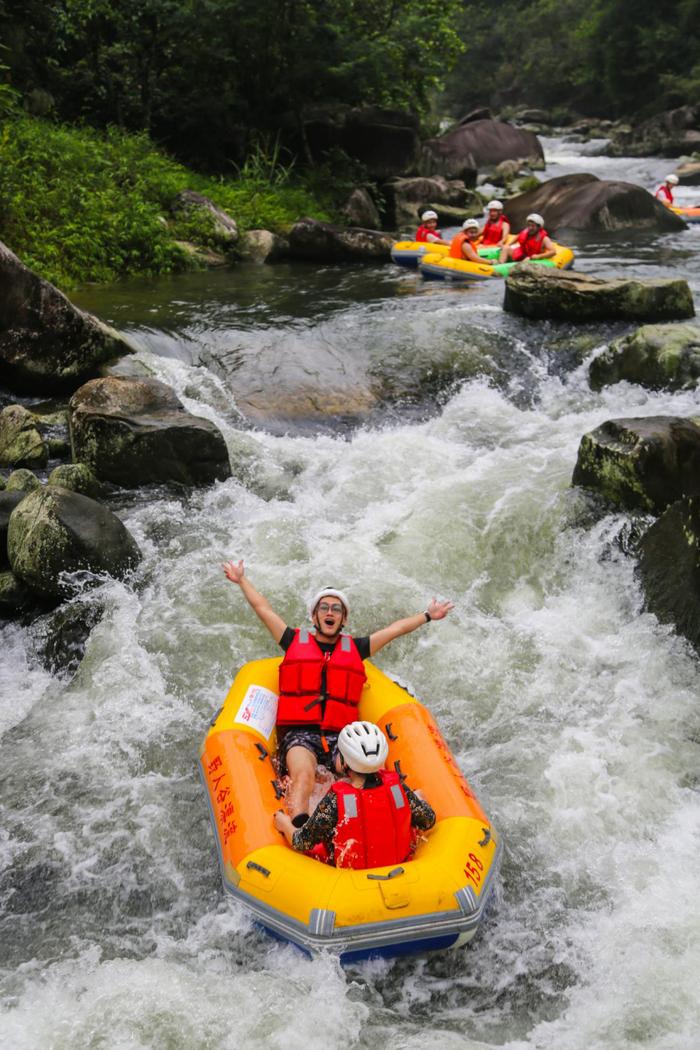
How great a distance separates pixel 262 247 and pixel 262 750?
1138cm

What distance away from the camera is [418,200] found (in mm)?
18312

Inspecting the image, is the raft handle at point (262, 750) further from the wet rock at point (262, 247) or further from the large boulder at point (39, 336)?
the wet rock at point (262, 247)

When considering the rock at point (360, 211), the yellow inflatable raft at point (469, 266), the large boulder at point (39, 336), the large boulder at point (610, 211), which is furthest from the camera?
the rock at point (360, 211)

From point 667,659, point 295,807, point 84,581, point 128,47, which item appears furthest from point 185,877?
point 128,47

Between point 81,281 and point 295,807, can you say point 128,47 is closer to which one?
point 81,281

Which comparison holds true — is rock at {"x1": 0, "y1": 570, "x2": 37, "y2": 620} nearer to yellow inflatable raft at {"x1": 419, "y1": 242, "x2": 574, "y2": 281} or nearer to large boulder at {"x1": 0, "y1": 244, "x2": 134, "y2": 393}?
large boulder at {"x1": 0, "y1": 244, "x2": 134, "y2": 393}

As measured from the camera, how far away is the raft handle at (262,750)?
4230mm

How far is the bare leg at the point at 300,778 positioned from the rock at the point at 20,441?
388 cm

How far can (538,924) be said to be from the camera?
12.0ft

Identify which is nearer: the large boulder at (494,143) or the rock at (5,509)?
Result: the rock at (5,509)

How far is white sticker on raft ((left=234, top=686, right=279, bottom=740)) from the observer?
4.43 m

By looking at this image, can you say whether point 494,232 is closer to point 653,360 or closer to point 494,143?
point 653,360

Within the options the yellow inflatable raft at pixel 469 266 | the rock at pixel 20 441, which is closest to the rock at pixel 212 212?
the yellow inflatable raft at pixel 469 266

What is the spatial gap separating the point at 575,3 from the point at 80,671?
161 feet
